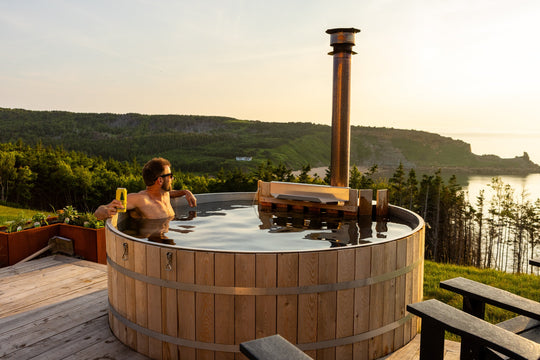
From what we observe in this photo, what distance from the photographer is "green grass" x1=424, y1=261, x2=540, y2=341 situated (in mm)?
5110

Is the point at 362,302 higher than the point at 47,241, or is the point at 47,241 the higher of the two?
the point at 362,302

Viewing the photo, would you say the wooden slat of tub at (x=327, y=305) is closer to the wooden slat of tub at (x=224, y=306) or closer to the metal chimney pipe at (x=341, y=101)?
the wooden slat of tub at (x=224, y=306)

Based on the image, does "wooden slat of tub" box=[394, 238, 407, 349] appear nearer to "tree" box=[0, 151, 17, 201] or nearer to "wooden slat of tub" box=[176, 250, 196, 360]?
"wooden slat of tub" box=[176, 250, 196, 360]

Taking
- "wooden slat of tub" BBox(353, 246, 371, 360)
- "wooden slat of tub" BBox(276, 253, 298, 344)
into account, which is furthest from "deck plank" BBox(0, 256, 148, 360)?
"wooden slat of tub" BBox(353, 246, 371, 360)

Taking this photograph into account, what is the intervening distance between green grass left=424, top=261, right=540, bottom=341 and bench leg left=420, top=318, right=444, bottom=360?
295 centimetres

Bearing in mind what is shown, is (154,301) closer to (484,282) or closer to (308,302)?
(308,302)

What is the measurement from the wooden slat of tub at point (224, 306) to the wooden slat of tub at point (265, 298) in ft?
0.55

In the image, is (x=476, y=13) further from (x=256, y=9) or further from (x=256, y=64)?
(x=256, y=64)

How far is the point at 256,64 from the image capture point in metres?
16.5

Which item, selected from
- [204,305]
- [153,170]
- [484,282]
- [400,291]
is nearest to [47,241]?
[153,170]

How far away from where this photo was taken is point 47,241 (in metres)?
5.75

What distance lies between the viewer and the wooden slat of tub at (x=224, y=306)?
104 inches

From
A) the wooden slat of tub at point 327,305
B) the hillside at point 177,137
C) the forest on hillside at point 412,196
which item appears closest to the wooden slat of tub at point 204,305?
the wooden slat of tub at point 327,305

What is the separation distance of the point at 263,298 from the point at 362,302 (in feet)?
2.38
